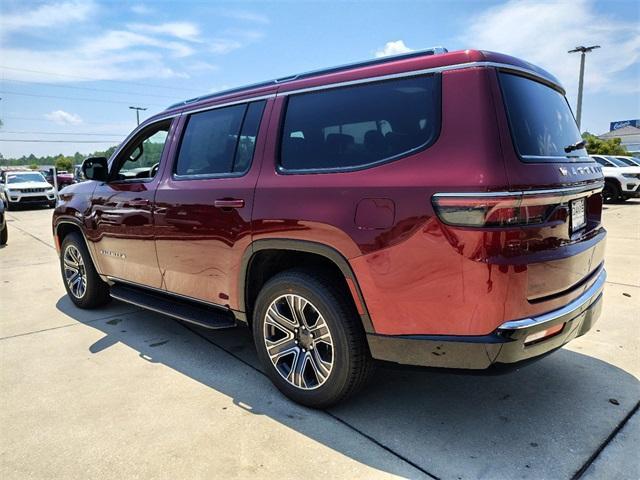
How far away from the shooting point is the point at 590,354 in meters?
3.59

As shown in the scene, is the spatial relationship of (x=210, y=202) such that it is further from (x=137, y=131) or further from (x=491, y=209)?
(x=491, y=209)

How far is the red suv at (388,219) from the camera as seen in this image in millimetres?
2162

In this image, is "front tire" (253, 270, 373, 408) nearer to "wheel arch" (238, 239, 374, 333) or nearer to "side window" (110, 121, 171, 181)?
"wheel arch" (238, 239, 374, 333)

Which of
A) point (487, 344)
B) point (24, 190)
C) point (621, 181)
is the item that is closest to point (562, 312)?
point (487, 344)

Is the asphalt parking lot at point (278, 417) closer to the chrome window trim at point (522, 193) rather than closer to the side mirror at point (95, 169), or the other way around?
the chrome window trim at point (522, 193)

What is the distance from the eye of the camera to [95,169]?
439 cm

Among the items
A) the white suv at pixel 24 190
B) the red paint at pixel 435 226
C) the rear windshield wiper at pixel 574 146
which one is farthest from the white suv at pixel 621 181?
the white suv at pixel 24 190

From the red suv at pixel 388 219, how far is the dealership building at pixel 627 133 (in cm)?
7402

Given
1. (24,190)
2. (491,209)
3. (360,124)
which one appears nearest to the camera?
(491,209)

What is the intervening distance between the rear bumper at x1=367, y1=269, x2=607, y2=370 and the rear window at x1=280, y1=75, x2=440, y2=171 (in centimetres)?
95

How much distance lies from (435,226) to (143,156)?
3189 mm

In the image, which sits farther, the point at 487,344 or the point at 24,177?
the point at 24,177

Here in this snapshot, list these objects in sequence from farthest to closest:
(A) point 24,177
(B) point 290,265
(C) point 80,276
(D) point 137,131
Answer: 1. (A) point 24,177
2. (C) point 80,276
3. (D) point 137,131
4. (B) point 290,265

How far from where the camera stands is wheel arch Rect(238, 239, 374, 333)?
8.31 ft
